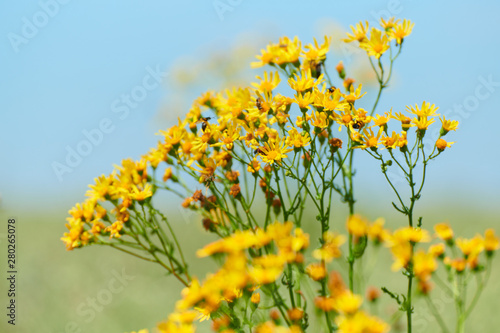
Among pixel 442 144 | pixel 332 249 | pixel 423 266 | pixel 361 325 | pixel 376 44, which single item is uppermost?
pixel 376 44

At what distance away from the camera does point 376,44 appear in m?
2.12

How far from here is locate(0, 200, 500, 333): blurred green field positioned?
4.23 m

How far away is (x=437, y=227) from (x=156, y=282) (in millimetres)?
3984

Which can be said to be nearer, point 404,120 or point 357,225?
point 357,225

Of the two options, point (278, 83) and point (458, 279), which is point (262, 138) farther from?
point (458, 279)

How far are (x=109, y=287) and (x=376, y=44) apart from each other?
3.07 m

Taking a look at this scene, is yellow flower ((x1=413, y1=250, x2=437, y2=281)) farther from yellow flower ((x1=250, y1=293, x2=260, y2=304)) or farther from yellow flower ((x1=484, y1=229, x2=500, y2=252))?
yellow flower ((x1=250, y1=293, x2=260, y2=304))

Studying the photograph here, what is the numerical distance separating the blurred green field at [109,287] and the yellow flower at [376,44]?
60.3 inches

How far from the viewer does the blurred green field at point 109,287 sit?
423cm

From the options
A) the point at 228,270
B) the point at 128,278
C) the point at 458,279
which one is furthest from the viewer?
the point at 128,278

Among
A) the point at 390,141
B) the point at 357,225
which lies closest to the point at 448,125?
the point at 390,141

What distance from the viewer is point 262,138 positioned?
6.13ft

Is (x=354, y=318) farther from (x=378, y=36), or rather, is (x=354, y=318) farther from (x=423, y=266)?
(x=378, y=36)

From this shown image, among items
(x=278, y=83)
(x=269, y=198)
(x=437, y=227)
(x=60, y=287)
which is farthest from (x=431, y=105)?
(x=60, y=287)
